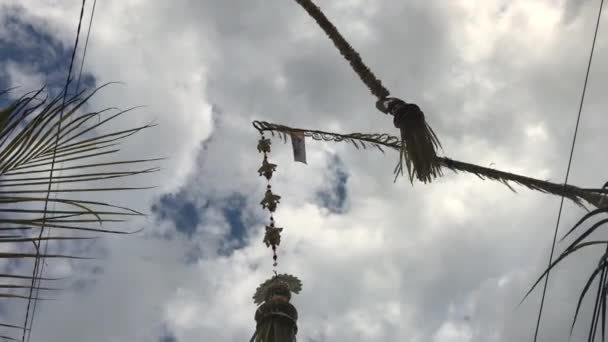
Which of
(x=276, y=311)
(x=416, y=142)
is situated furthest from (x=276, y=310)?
(x=416, y=142)

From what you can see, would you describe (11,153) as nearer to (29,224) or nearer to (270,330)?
(29,224)

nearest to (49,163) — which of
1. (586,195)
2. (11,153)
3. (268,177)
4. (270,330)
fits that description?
A: (11,153)

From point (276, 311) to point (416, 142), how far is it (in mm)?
1445

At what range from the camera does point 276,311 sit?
3561 millimetres

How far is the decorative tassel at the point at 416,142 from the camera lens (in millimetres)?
4051

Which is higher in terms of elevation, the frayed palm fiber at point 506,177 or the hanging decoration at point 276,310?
the frayed palm fiber at point 506,177

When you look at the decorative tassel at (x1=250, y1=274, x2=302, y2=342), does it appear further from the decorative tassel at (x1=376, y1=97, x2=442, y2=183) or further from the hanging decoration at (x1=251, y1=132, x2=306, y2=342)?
the decorative tassel at (x1=376, y1=97, x2=442, y2=183)

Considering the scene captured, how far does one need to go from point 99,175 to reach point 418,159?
8.07 ft

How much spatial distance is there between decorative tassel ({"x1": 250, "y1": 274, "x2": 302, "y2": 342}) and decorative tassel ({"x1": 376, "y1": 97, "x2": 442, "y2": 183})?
109 cm

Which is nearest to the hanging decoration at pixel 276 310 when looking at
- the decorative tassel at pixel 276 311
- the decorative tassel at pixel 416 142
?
the decorative tassel at pixel 276 311

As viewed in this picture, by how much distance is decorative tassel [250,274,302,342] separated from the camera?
3443 mm

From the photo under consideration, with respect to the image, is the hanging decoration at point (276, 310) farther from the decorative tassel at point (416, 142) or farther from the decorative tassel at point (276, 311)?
the decorative tassel at point (416, 142)

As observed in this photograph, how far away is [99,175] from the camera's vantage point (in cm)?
208

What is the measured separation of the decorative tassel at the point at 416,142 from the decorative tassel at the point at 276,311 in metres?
1.09
